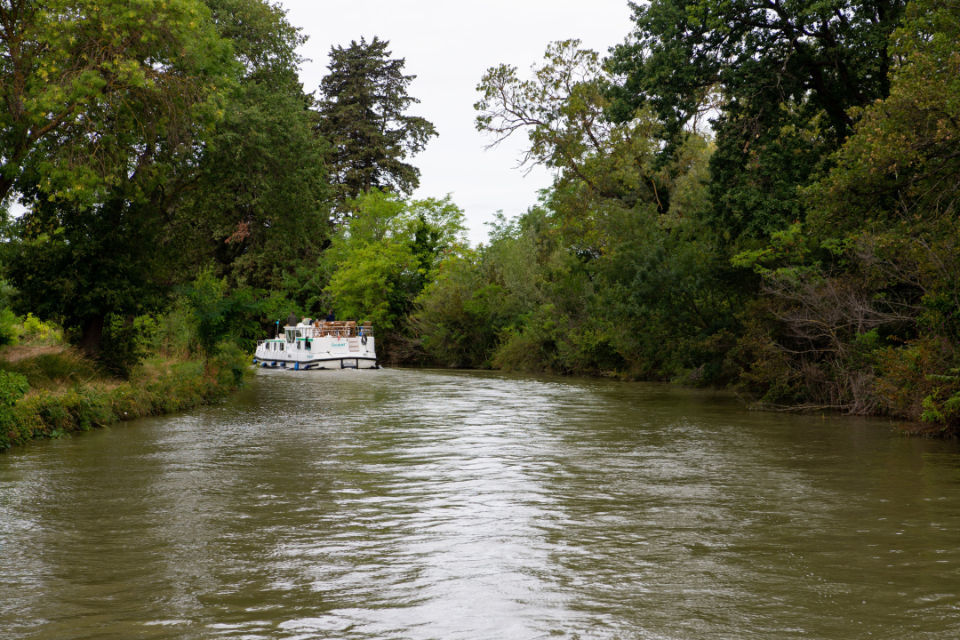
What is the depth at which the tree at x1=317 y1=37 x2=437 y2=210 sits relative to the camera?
67.0m

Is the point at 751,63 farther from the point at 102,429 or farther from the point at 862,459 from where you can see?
the point at 102,429

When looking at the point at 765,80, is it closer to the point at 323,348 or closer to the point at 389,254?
the point at 323,348

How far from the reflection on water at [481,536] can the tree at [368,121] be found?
170 feet

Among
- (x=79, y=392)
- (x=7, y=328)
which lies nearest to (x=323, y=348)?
(x=7, y=328)

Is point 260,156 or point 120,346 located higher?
point 260,156

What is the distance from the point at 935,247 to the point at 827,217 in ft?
6.04

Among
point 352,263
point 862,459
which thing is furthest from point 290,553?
point 352,263

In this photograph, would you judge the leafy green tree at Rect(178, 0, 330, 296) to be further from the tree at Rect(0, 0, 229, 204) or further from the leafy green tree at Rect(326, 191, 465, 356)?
the leafy green tree at Rect(326, 191, 465, 356)

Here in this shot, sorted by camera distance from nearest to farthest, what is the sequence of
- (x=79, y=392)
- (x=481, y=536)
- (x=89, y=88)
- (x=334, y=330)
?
(x=481, y=536), (x=79, y=392), (x=89, y=88), (x=334, y=330)

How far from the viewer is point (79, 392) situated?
18.0m

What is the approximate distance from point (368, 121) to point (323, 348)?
2285 cm

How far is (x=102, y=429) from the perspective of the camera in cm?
1805

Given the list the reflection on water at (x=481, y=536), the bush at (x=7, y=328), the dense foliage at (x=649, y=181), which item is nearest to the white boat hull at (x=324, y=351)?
the dense foliage at (x=649, y=181)

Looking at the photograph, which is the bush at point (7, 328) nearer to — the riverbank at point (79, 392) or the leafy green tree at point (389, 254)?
the riverbank at point (79, 392)
